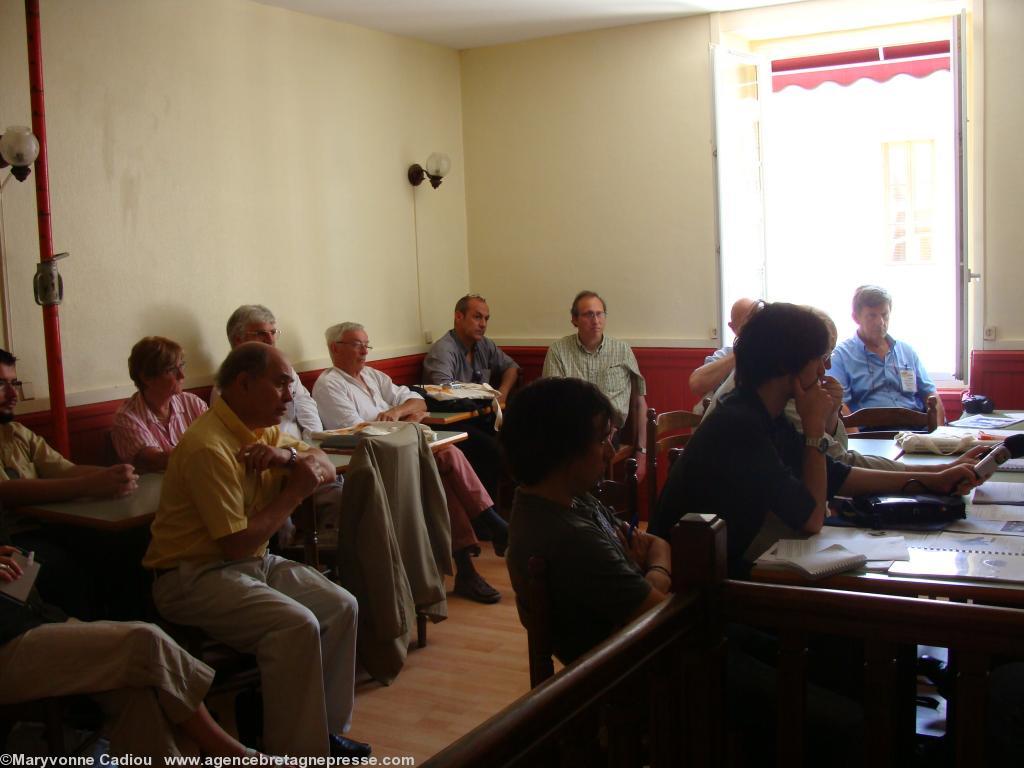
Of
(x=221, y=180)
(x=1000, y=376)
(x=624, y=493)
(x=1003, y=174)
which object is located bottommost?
(x=624, y=493)

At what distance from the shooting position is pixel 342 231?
18.0ft

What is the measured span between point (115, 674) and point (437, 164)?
13.3 feet

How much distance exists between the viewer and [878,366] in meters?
5.08

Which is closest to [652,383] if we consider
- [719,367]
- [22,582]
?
[719,367]

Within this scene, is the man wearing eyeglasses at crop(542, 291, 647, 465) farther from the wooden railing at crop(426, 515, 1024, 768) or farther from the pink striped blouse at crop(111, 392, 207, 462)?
the wooden railing at crop(426, 515, 1024, 768)

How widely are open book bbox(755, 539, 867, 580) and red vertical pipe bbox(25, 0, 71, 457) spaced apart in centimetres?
276

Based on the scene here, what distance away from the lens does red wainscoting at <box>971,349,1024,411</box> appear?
5.10 metres

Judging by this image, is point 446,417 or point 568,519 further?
point 446,417

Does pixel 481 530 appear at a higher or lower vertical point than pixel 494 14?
lower

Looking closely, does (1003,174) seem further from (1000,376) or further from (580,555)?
(580,555)

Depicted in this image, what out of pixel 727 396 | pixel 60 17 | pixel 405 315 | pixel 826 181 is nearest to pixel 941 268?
pixel 826 181

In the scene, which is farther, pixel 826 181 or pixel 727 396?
pixel 826 181

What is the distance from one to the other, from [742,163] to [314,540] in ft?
11.5

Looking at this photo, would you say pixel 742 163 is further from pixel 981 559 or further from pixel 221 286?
pixel 981 559
